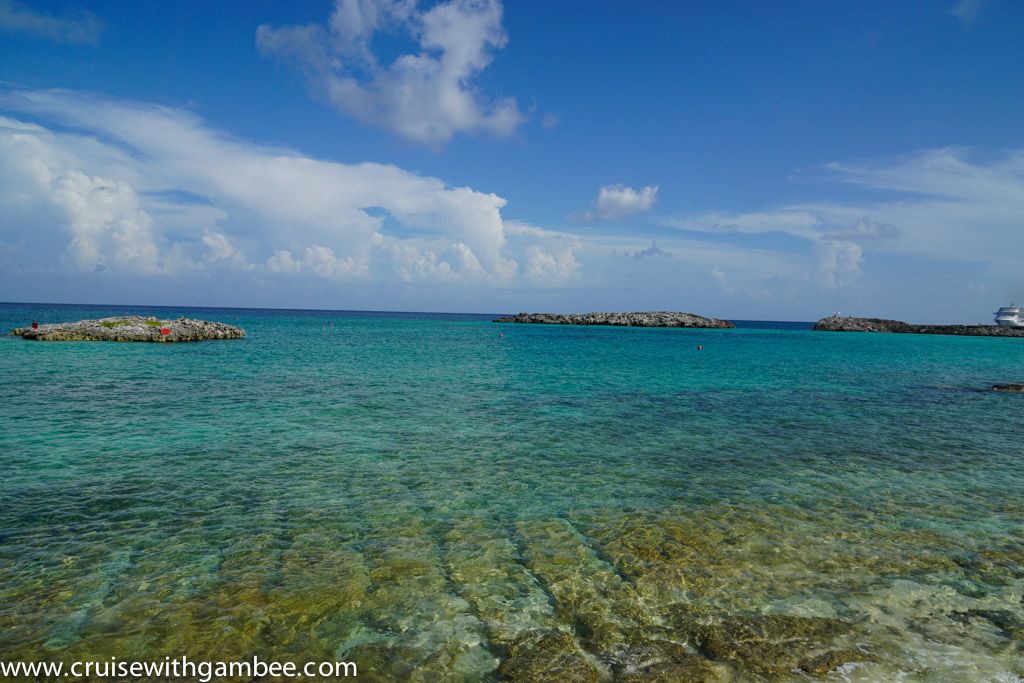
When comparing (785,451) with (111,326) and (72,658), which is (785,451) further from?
(111,326)

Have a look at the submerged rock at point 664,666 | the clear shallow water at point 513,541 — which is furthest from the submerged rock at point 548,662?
the submerged rock at point 664,666

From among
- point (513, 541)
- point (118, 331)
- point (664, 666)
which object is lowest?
point (513, 541)

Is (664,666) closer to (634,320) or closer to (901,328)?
(634,320)

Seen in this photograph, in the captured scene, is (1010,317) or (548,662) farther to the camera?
(1010,317)

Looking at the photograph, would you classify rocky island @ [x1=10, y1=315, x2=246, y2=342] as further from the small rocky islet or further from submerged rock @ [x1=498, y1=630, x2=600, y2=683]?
the small rocky islet

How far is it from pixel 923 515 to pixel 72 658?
15531mm

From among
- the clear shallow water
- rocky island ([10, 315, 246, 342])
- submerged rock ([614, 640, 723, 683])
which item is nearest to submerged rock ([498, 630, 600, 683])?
the clear shallow water

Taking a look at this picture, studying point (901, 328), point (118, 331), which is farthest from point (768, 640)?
point (901, 328)

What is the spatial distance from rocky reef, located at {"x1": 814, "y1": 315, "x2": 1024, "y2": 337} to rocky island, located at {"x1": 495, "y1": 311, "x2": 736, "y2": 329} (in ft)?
117

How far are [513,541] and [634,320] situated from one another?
561 ft

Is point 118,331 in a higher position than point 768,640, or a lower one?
higher

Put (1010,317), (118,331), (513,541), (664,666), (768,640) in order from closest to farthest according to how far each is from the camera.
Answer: (664,666) < (768,640) < (513,541) < (118,331) < (1010,317)

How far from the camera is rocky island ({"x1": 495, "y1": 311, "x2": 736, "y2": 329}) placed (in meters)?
177

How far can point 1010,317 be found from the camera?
165 m
